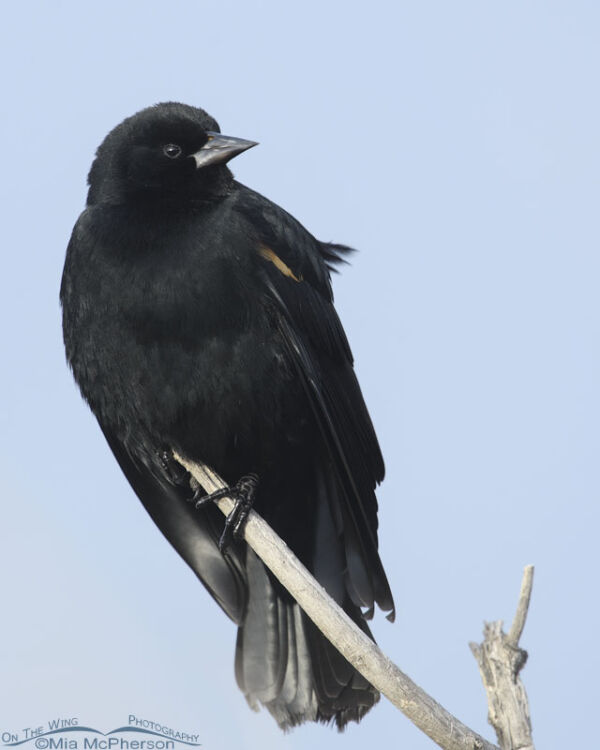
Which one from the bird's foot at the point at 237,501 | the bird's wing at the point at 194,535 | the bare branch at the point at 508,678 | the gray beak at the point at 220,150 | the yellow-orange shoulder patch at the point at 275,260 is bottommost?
the bare branch at the point at 508,678

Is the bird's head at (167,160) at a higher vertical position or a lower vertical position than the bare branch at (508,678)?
higher

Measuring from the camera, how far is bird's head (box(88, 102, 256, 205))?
229 inches

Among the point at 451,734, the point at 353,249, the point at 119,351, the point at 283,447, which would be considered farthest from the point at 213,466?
the point at 451,734

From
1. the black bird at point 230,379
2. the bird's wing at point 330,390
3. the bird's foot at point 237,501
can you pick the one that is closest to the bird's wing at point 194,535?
the black bird at point 230,379

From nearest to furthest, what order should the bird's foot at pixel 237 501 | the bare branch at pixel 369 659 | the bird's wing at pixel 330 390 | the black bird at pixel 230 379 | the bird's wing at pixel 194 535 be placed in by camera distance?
1. the bare branch at pixel 369 659
2. the black bird at pixel 230 379
3. the bird's foot at pixel 237 501
4. the bird's wing at pixel 330 390
5. the bird's wing at pixel 194 535

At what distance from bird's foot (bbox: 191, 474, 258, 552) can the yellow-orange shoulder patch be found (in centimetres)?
95

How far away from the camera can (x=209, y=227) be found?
18.4 ft

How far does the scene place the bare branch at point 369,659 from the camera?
409 centimetres

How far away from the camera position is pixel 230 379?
5.42 m

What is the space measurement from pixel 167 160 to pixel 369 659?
8.73 ft

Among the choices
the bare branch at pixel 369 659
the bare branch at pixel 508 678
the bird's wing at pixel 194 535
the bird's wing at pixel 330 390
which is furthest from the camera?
the bird's wing at pixel 194 535

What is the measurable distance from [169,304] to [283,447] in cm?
86

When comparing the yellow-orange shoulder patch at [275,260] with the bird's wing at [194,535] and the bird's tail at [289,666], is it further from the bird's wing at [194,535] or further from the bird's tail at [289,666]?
the bird's tail at [289,666]

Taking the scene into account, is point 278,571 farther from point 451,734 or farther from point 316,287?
point 316,287
